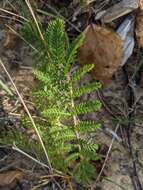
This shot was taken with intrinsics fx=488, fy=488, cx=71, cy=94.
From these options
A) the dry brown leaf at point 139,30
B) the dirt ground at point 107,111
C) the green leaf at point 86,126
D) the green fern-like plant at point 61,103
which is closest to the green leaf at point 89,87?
the green fern-like plant at point 61,103

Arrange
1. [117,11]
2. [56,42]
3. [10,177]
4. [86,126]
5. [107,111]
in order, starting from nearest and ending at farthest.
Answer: [56,42]
[86,126]
[10,177]
[107,111]
[117,11]

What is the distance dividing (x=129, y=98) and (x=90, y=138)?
25cm

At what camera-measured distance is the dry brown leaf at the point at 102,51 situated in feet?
6.68

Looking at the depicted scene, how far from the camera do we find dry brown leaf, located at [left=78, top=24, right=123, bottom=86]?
6.68ft

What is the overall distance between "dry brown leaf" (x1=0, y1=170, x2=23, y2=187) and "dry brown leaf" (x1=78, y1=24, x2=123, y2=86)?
525 mm

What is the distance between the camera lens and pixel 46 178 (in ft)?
6.10

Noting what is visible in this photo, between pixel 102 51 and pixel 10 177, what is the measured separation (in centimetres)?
64

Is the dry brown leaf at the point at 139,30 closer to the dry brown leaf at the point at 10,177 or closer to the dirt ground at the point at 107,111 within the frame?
the dirt ground at the point at 107,111

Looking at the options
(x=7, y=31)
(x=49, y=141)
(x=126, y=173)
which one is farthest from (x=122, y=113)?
(x=7, y=31)

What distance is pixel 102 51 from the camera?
2.04 meters

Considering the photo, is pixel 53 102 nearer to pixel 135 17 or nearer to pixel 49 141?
pixel 49 141

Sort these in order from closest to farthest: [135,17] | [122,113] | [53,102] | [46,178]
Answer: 1. [53,102]
2. [46,178]
3. [122,113]
4. [135,17]

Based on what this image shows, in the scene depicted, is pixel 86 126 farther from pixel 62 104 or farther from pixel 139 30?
pixel 139 30

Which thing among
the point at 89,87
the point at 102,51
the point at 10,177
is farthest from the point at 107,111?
the point at 10,177
